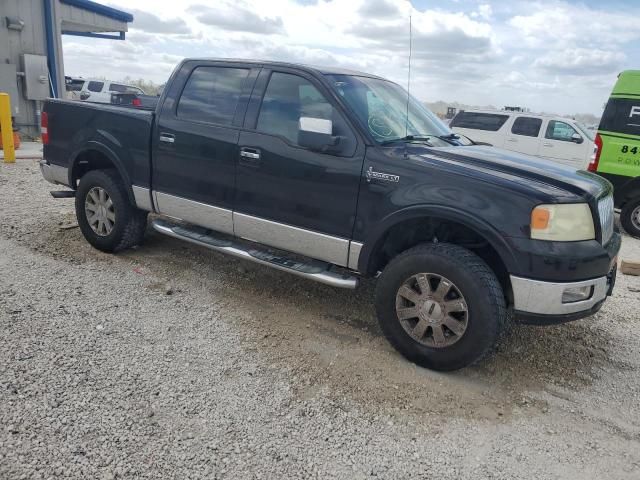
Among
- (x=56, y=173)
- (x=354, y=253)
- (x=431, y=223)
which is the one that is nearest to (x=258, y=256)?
(x=354, y=253)

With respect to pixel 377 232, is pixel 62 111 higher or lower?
higher

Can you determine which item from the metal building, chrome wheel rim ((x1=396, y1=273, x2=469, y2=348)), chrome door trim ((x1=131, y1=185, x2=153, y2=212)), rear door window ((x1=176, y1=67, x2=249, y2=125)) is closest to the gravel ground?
chrome wheel rim ((x1=396, y1=273, x2=469, y2=348))

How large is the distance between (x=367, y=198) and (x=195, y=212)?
68.2 inches

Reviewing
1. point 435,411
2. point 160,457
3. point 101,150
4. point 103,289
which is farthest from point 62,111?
point 435,411

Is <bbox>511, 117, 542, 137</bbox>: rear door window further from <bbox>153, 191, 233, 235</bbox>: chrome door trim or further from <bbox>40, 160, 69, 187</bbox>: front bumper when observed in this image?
<bbox>40, 160, 69, 187</bbox>: front bumper

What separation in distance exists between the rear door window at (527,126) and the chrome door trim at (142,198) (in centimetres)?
1087

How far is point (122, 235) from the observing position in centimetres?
520

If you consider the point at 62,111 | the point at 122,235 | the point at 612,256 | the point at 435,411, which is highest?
the point at 62,111

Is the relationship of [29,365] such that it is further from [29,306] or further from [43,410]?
[29,306]

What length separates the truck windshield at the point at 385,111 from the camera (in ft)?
12.8

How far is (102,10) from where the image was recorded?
703 inches

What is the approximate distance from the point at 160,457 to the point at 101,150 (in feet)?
11.4

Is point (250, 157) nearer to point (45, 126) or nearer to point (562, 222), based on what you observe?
point (562, 222)

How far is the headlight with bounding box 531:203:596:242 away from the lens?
312cm
